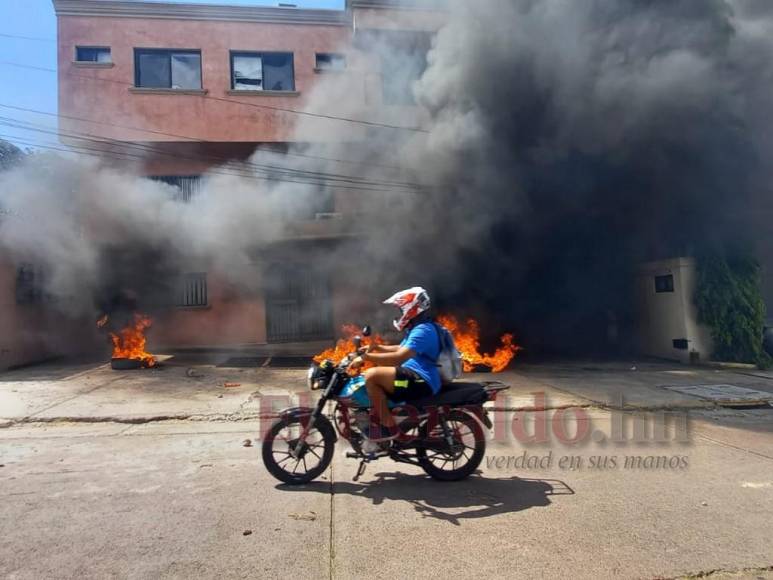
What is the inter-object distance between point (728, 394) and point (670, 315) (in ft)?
13.3

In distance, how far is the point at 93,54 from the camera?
1281cm

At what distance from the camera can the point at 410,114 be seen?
38.9 ft

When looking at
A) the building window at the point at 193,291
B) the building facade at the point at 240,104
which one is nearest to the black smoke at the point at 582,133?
the building facade at the point at 240,104

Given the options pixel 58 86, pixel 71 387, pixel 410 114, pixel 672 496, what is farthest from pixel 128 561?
pixel 58 86

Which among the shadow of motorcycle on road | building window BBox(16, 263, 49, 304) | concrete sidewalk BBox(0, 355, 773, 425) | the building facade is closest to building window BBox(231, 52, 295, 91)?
the building facade

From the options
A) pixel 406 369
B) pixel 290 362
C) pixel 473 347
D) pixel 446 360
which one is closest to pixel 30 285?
pixel 290 362

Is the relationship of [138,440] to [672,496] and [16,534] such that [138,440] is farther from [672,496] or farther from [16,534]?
[672,496]

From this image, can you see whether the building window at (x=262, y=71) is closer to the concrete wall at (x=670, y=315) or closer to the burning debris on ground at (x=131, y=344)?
the burning debris on ground at (x=131, y=344)

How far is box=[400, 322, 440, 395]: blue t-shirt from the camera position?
149 inches

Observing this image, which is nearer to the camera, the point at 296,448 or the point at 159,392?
the point at 296,448

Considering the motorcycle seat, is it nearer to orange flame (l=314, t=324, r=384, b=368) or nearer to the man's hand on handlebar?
the man's hand on handlebar

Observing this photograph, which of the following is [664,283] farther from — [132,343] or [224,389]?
[132,343]

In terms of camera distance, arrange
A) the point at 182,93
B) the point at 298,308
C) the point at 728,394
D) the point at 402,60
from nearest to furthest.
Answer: the point at 728,394, the point at 298,308, the point at 402,60, the point at 182,93

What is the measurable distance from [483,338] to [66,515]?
31.5 ft
